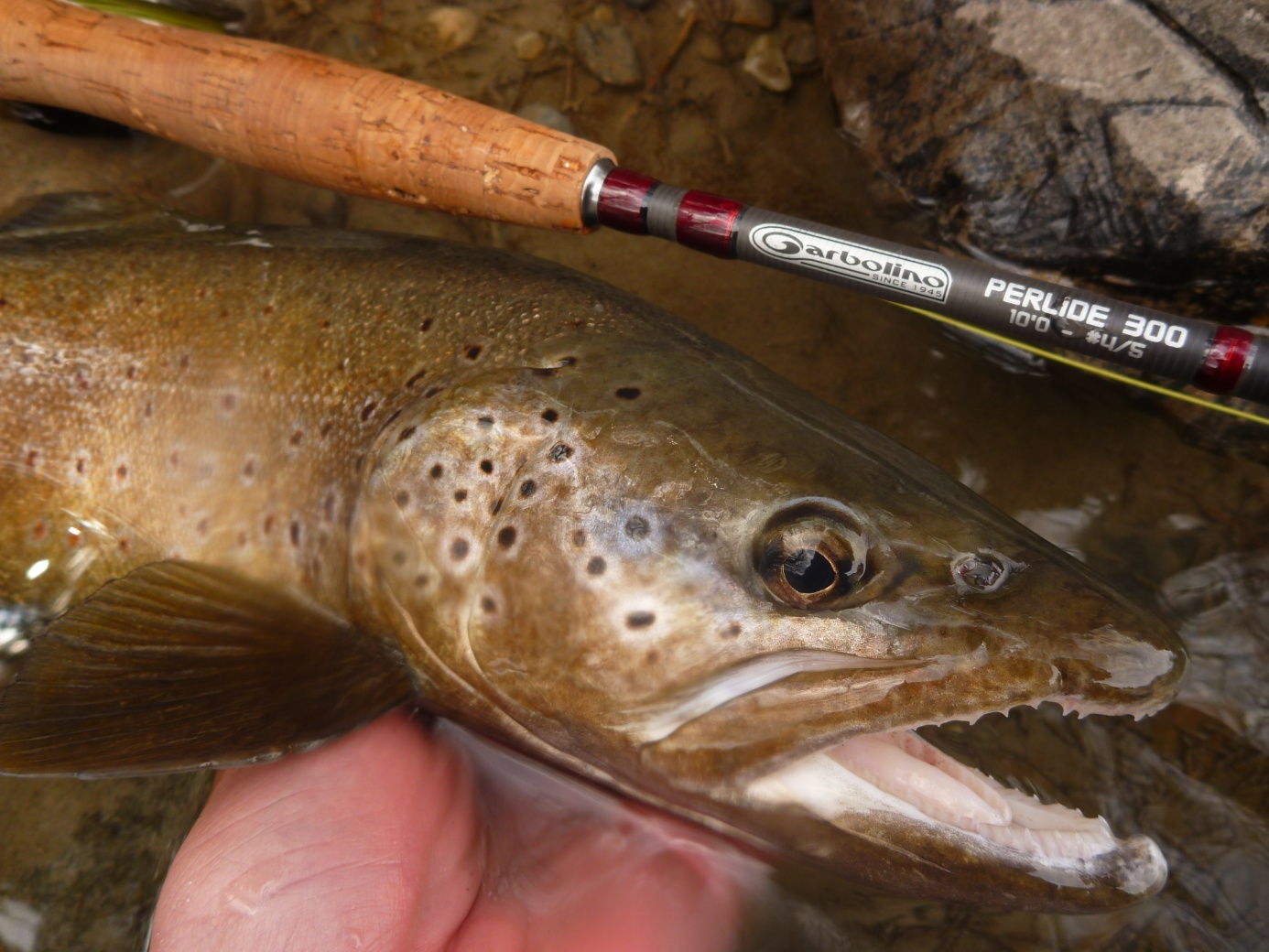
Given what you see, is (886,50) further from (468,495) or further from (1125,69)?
(468,495)

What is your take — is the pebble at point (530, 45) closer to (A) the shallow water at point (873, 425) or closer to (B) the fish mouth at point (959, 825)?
(A) the shallow water at point (873, 425)

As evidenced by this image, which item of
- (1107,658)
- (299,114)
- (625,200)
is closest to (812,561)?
(1107,658)

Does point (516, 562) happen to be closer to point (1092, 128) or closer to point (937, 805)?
point (937, 805)

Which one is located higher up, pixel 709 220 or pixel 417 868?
pixel 709 220

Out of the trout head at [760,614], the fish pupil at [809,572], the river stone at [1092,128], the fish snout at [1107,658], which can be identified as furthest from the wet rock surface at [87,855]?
the river stone at [1092,128]

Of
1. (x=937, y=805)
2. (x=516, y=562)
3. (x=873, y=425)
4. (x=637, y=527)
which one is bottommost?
(x=937, y=805)
